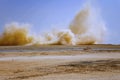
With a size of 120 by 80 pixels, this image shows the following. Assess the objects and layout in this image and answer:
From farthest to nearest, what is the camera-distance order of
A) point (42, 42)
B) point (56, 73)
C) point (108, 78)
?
point (42, 42), point (56, 73), point (108, 78)

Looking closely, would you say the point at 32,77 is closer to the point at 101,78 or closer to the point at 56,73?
the point at 56,73

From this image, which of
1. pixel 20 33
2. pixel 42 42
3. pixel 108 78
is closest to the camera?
pixel 108 78

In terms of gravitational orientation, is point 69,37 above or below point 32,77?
above

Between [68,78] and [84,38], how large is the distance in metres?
54.8

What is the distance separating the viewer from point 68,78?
47.1 ft

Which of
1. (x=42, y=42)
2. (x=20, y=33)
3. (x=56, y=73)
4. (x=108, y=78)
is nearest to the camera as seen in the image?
(x=108, y=78)

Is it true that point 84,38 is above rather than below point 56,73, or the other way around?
above

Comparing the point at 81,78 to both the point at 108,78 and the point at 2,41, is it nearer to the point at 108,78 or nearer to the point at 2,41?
the point at 108,78

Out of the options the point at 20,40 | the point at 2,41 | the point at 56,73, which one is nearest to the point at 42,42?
the point at 20,40

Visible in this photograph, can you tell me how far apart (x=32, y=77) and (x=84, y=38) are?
5449cm

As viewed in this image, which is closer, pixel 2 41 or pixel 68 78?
pixel 68 78

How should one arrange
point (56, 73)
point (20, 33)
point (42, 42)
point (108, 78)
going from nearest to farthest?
point (108, 78), point (56, 73), point (20, 33), point (42, 42)

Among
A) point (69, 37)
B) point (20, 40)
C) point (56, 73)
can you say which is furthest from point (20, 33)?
point (56, 73)

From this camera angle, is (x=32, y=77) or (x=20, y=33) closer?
(x=32, y=77)
